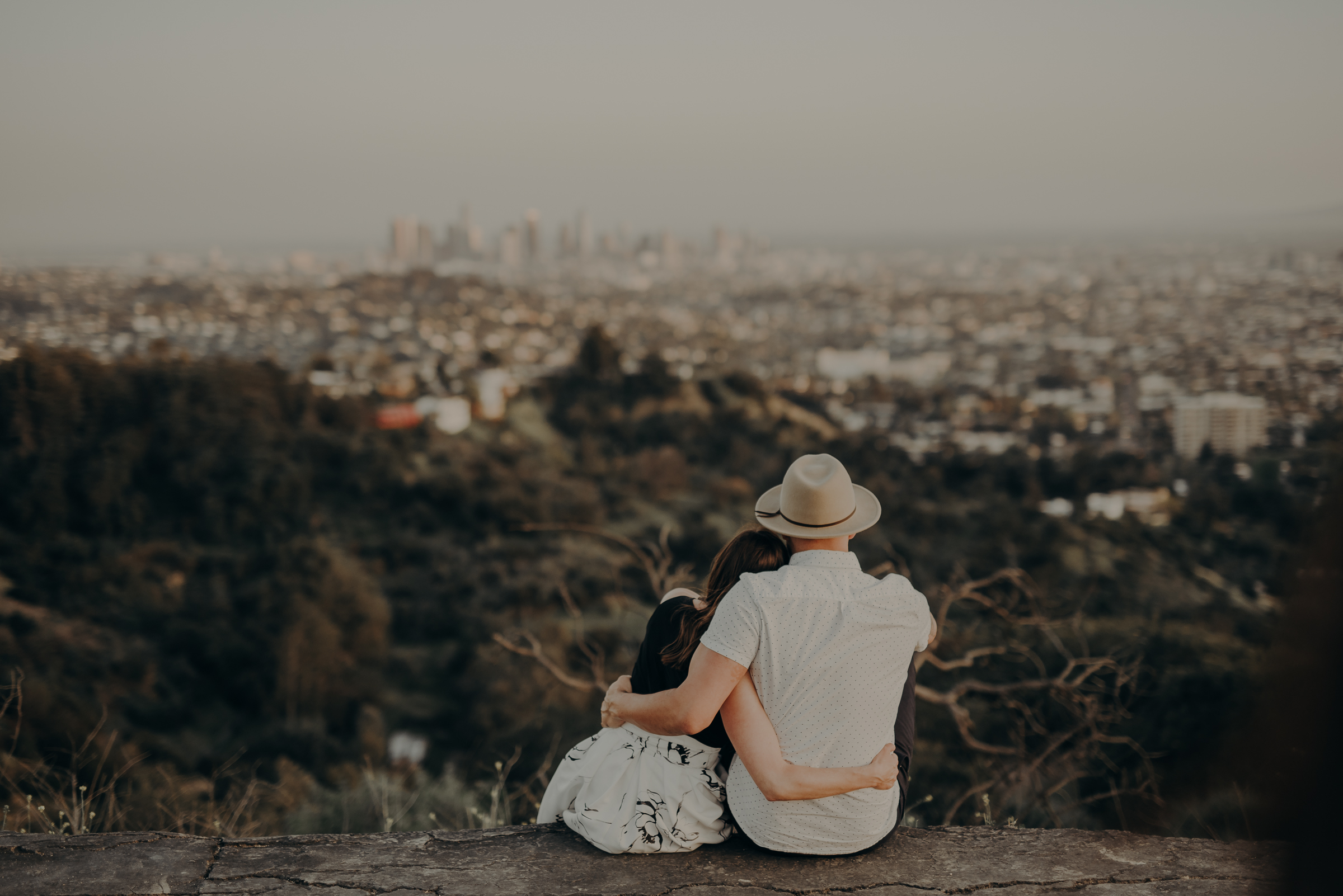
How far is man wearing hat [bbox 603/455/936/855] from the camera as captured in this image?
1706mm

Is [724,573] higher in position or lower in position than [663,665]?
higher

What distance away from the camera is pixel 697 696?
1.71 m

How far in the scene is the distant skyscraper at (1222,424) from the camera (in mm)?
18453

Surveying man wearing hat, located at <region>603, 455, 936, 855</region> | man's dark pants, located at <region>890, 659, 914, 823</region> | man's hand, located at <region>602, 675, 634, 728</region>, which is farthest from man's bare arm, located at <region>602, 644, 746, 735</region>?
man's dark pants, located at <region>890, 659, 914, 823</region>

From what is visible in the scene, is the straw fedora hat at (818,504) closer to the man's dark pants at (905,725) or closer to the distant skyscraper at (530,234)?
the man's dark pants at (905,725)

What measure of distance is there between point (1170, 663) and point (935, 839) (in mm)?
7435

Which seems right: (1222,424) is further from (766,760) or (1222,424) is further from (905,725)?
(766,760)

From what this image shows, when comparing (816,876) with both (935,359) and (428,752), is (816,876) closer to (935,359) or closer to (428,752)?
(428,752)

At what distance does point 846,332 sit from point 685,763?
4697 centimetres

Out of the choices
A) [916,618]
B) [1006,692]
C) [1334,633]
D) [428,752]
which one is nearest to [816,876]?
[916,618]

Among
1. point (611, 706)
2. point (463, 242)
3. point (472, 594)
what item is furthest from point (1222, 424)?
point (463, 242)

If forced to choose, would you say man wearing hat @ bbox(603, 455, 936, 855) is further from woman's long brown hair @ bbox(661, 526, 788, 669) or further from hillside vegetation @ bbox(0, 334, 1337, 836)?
hillside vegetation @ bbox(0, 334, 1337, 836)

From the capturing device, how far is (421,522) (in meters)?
18.8

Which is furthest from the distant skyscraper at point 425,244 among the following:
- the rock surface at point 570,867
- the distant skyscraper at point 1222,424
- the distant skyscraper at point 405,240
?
the rock surface at point 570,867
